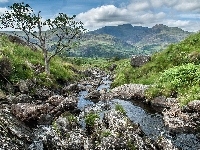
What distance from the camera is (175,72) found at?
136 ft

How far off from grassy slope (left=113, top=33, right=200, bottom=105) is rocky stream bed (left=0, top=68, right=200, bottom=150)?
2195 mm

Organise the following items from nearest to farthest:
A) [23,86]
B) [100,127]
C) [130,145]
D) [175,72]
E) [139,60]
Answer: [130,145]
[100,127]
[175,72]
[23,86]
[139,60]

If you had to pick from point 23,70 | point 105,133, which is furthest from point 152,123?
point 23,70

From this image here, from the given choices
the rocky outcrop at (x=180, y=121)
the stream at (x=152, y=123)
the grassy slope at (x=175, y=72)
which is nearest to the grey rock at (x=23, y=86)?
the stream at (x=152, y=123)

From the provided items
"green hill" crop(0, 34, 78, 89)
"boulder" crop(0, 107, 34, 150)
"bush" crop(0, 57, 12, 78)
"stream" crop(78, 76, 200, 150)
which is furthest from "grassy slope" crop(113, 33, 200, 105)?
"bush" crop(0, 57, 12, 78)

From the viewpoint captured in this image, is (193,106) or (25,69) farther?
(25,69)

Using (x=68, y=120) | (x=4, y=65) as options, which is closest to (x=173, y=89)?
(x=68, y=120)

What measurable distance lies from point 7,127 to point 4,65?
20672mm

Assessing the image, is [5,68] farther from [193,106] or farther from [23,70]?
[193,106]

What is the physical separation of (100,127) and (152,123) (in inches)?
280

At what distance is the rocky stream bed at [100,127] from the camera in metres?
22.5

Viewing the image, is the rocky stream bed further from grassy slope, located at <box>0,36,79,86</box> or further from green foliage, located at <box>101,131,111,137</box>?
grassy slope, located at <box>0,36,79,86</box>

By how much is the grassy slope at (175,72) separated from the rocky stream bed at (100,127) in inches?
86.4

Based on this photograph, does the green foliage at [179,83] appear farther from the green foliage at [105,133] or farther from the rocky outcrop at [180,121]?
the green foliage at [105,133]
